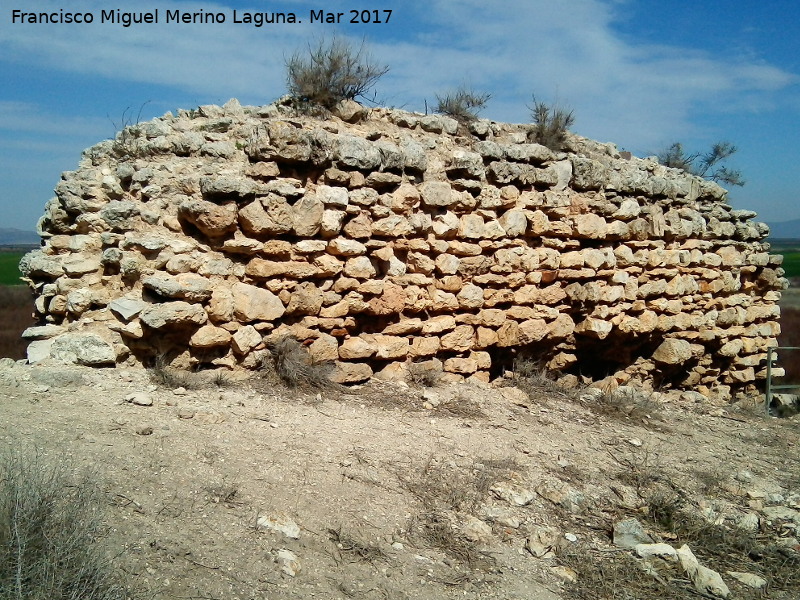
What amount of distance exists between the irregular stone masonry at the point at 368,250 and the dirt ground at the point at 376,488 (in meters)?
0.52

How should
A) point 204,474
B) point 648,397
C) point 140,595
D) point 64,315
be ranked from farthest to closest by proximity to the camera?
point 648,397 < point 64,315 < point 204,474 < point 140,595

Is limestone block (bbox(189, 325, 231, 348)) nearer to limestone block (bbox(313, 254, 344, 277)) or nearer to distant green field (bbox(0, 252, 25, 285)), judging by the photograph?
limestone block (bbox(313, 254, 344, 277))

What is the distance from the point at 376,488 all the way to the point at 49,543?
1907mm

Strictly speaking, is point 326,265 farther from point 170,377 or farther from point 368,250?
point 170,377

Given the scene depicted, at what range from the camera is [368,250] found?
18.8 ft

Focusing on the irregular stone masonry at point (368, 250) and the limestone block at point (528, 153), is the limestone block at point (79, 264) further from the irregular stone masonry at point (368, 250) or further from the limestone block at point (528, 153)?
the limestone block at point (528, 153)

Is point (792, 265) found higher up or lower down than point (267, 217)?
lower down

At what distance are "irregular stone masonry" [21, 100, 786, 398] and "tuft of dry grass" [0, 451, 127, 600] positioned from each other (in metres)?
2.24

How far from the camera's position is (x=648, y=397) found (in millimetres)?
7039

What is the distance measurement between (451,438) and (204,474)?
194 centimetres

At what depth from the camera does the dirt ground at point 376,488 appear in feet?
10.1

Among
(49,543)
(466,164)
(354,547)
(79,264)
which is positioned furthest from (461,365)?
(49,543)

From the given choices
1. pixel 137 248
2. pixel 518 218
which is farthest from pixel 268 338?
pixel 518 218

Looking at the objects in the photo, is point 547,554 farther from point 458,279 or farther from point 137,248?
point 137,248
